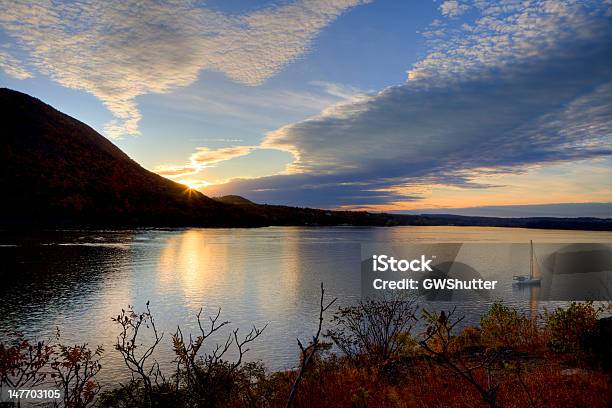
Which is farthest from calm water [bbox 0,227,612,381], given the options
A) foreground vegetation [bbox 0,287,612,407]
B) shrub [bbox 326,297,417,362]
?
foreground vegetation [bbox 0,287,612,407]

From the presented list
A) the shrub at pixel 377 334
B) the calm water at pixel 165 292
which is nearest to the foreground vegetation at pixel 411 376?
the shrub at pixel 377 334

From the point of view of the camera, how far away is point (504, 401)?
1209 centimetres

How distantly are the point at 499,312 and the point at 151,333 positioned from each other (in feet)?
98.9

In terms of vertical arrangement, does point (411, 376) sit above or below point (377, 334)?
above

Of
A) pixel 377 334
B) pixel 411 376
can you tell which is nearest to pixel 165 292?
pixel 377 334

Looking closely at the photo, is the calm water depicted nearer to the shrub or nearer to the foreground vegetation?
the shrub

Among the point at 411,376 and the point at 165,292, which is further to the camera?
the point at 165,292

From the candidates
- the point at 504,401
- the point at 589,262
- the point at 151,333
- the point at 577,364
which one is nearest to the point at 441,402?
the point at 504,401

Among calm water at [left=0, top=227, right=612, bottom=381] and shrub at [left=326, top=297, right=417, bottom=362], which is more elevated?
shrub at [left=326, top=297, right=417, bottom=362]

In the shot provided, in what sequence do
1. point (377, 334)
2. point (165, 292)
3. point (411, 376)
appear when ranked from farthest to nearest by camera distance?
1. point (165, 292)
2. point (377, 334)
3. point (411, 376)

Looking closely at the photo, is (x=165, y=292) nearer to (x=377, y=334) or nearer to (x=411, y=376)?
(x=377, y=334)

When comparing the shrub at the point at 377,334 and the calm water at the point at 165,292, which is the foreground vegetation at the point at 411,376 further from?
the calm water at the point at 165,292

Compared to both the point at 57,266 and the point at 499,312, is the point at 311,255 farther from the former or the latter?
the point at 499,312

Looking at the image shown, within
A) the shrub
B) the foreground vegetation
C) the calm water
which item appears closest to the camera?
the foreground vegetation
